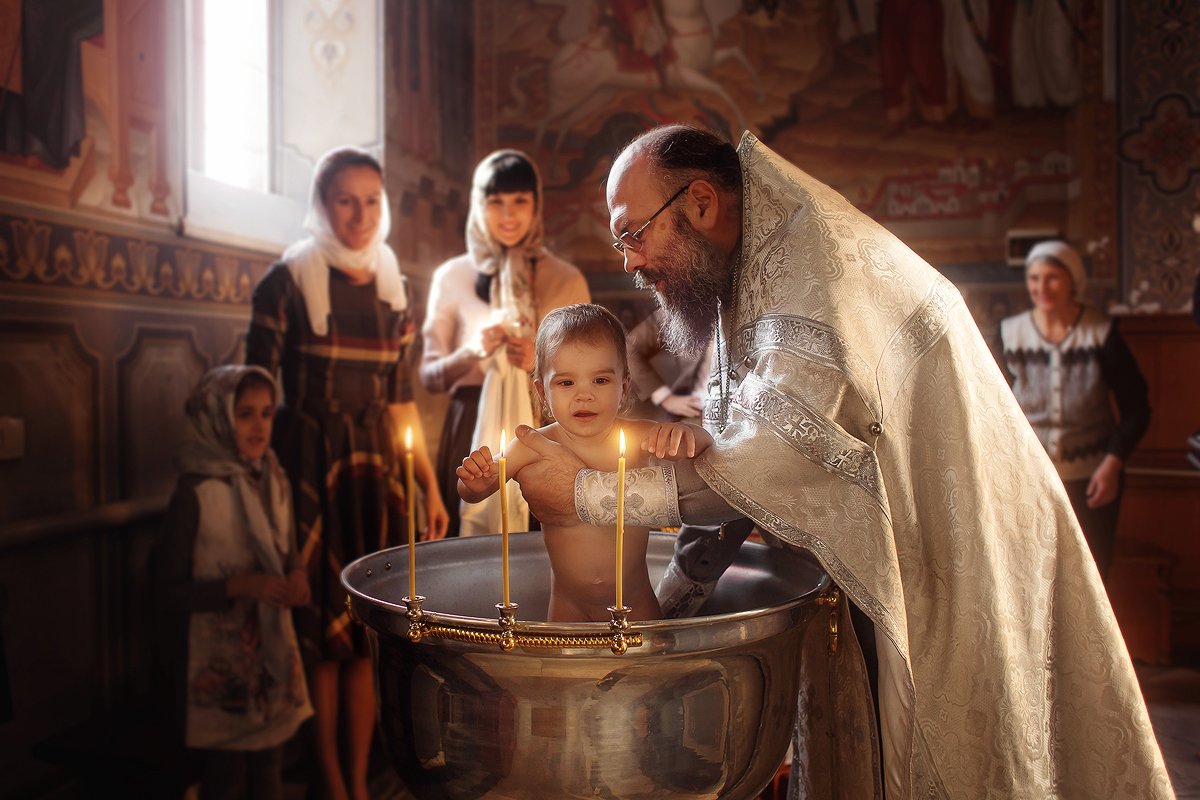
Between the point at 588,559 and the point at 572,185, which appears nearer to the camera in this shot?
the point at 588,559

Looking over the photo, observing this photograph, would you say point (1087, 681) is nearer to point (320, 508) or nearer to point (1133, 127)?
point (320, 508)

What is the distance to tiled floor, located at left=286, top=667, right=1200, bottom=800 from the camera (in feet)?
11.9

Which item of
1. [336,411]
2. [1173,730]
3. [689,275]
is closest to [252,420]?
[336,411]

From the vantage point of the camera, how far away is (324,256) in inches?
133

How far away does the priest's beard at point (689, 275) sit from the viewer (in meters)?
1.99

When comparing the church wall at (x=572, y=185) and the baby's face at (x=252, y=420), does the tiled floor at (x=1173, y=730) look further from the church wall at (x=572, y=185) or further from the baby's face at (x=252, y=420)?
the baby's face at (x=252, y=420)

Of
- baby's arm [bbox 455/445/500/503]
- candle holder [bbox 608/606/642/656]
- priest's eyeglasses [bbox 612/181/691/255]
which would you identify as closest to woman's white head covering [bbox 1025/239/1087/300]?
priest's eyeglasses [bbox 612/181/691/255]

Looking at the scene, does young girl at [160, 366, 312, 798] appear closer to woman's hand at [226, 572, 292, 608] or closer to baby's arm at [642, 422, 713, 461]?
woman's hand at [226, 572, 292, 608]

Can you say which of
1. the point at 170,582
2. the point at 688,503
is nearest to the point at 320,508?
the point at 170,582

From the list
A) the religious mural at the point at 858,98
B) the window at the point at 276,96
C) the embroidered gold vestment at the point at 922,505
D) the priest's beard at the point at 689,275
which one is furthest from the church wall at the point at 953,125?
the priest's beard at the point at 689,275

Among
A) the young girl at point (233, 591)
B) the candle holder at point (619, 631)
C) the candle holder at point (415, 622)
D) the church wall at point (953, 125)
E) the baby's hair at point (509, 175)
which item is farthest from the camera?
the church wall at point (953, 125)

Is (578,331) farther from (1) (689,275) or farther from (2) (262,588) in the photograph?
(2) (262,588)

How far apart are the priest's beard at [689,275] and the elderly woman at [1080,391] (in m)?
3.24

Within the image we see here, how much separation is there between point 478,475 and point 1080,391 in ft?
12.8
